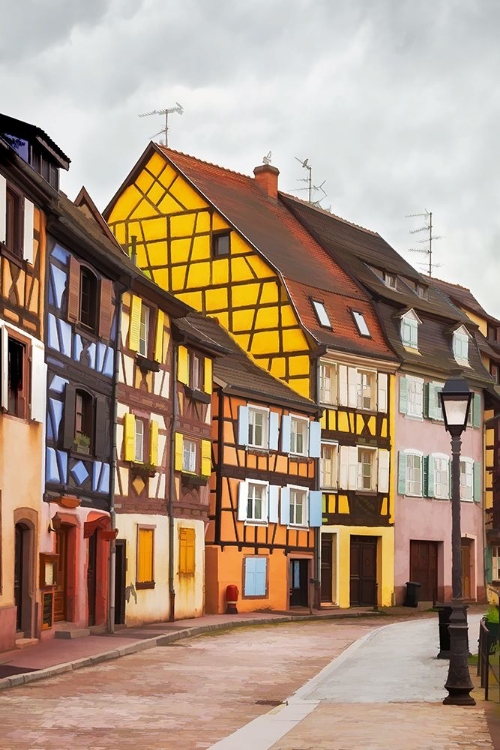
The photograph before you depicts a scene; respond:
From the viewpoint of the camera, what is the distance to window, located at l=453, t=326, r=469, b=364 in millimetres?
49562

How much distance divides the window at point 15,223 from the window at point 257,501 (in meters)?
17.3

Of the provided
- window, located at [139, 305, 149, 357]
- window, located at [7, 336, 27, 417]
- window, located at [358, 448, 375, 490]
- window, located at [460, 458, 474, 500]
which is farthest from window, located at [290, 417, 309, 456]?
window, located at [7, 336, 27, 417]

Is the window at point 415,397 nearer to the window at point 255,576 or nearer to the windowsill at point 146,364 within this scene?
the window at point 255,576

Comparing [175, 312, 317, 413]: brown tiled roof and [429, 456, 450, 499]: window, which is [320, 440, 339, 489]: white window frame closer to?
[175, 312, 317, 413]: brown tiled roof

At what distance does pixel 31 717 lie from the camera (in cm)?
1330

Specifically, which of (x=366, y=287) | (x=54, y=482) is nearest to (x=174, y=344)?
→ (x=54, y=482)

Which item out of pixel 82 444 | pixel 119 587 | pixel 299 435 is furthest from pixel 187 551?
pixel 299 435

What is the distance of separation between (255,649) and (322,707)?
370 inches

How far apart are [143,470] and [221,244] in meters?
15.6

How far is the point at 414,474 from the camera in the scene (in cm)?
4534

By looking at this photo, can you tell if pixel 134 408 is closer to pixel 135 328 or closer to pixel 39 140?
pixel 135 328

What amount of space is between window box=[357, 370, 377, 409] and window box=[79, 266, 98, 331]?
18.4 metres

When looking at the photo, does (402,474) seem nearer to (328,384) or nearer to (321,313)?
(328,384)

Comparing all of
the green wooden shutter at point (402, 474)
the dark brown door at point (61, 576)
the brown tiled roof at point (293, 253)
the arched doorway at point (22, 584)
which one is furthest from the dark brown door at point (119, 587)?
the green wooden shutter at point (402, 474)
